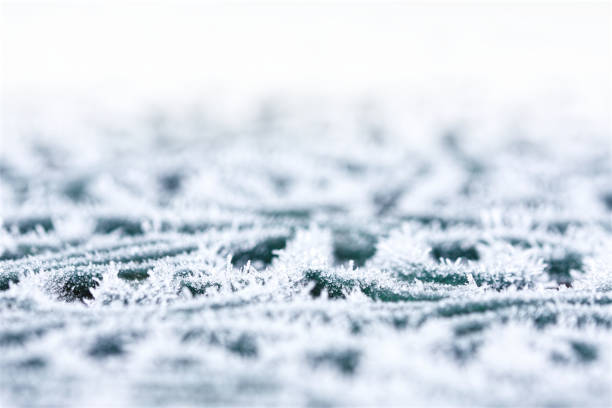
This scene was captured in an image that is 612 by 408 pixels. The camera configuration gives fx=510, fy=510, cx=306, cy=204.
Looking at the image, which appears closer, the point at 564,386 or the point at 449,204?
the point at 564,386

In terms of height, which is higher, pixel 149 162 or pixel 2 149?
pixel 2 149

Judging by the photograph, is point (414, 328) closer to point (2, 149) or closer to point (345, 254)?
point (345, 254)

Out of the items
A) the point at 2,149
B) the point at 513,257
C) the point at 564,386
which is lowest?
the point at 564,386

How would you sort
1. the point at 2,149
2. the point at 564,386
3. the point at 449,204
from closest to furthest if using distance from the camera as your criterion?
1. the point at 564,386
2. the point at 449,204
3. the point at 2,149

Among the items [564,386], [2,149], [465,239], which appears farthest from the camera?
[2,149]

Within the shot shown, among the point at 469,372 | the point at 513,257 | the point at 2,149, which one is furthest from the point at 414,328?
the point at 2,149

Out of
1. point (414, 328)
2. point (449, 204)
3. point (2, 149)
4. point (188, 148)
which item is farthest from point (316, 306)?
point (2, 149)

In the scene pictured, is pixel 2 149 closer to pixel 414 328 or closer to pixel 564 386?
pixel 414 328
